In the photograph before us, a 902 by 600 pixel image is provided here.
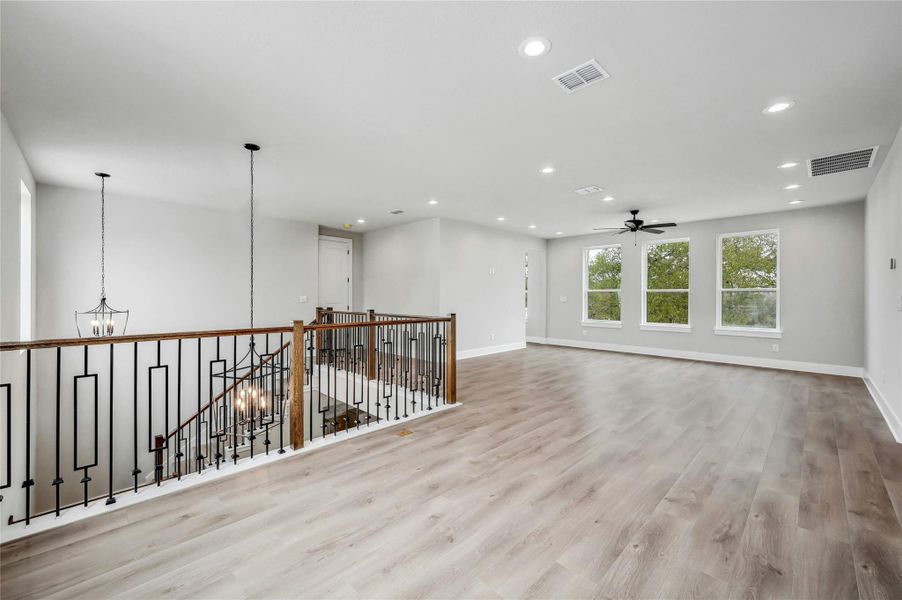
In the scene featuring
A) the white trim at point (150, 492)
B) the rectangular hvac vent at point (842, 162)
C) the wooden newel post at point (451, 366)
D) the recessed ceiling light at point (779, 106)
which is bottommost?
the white trim at point (150, 492)

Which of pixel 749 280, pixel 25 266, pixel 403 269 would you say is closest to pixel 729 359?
pixel 749 280

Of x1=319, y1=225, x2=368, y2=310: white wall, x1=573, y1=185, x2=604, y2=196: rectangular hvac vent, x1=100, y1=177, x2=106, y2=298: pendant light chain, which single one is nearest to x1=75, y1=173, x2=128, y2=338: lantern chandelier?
x1=100, y1=177, x2=106, y2=298: pendant light chain

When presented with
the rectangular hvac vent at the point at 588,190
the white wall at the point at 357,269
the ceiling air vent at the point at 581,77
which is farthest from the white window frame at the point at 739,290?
the white wall at the point at 357,269

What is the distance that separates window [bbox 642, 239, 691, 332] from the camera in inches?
310

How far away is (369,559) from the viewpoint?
1.92 meters

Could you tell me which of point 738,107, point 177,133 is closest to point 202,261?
point 177,133

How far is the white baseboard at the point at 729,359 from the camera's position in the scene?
20.7 feet

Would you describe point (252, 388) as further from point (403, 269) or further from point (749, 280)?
point (749, 280)

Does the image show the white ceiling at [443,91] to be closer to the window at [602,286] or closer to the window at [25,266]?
the window at [25,266]

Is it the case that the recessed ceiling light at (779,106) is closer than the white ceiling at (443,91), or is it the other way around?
the white ceiling at (443,91)

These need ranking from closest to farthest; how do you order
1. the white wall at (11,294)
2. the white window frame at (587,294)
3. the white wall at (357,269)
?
the white wall at (11,294) → the white window frame at (587,294) → the white wall at (357,269)

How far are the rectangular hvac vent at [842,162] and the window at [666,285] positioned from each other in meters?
3.44

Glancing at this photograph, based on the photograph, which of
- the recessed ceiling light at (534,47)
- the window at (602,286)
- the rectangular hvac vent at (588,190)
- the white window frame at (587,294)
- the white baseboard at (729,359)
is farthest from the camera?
the window at (602,286)

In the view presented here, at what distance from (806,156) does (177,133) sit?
6.28m
